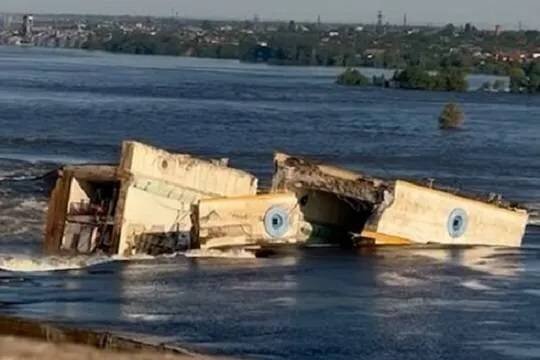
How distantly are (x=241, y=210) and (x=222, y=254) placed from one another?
47.4 inches

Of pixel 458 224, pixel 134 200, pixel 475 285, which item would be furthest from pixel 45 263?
pixel 458 224

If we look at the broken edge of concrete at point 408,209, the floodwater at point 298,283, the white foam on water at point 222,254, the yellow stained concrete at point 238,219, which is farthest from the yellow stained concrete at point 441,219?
the white foam on water at point 222,254

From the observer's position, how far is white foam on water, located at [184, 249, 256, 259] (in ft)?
111

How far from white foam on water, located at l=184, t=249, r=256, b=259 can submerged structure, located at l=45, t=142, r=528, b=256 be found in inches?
9.9

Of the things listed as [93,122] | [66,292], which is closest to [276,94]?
[93,122]

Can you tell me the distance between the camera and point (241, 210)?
1379 inches

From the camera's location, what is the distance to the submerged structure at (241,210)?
114ft

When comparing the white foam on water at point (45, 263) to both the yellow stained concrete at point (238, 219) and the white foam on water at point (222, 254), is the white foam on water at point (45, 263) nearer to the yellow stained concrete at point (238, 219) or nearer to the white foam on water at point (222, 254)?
the white foam on water at point (222, 254)

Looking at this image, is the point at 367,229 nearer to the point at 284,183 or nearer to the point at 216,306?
the point at 284,183

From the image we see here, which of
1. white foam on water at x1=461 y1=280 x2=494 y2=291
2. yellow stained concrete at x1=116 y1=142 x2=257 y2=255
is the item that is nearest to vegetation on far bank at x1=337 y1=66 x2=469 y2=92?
yellow stained concrete at x1=116 y1=142 x2=257 y2=255

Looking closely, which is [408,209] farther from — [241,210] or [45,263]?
[45,263]

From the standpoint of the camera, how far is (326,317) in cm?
2659

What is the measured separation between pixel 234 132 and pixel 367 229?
40.1 metres

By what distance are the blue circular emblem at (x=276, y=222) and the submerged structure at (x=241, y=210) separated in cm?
2
